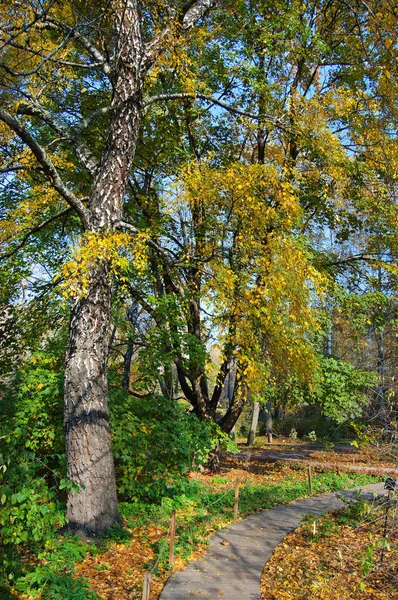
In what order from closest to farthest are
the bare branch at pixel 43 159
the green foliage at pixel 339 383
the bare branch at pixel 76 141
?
the bare branch at pixel 43 159, the bare branch at pixel 76 141, the green foliage at pixel 339 383

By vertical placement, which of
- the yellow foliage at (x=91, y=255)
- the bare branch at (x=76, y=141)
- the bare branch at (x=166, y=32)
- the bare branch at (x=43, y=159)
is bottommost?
the yellow foliage at (x=91, y=255)

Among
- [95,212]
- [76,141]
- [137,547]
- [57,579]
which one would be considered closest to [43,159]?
[95,212]

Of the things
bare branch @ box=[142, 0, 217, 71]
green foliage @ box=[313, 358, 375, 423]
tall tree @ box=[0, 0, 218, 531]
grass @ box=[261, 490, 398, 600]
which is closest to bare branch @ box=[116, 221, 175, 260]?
tall tree @ box=[0, 0, 218, 531]

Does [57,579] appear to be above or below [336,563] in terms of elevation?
above

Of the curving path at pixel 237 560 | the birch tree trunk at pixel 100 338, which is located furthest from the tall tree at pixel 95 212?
the curving path at pixel 237 560

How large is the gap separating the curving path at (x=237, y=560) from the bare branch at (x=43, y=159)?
16.3ft

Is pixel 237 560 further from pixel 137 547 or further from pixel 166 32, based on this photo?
pixel 166 32

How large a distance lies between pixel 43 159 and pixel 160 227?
14.5 ft

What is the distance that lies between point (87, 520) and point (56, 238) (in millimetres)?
7425

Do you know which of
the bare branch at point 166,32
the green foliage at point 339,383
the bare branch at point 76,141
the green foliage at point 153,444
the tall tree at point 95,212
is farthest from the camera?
the green foliage at point 339,383

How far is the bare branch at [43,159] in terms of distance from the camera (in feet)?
18.0

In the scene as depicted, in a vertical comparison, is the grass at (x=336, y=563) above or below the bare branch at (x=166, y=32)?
below

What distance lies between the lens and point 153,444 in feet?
27.7

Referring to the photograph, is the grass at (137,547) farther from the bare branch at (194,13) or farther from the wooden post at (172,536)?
the bare branch at (194,13)
